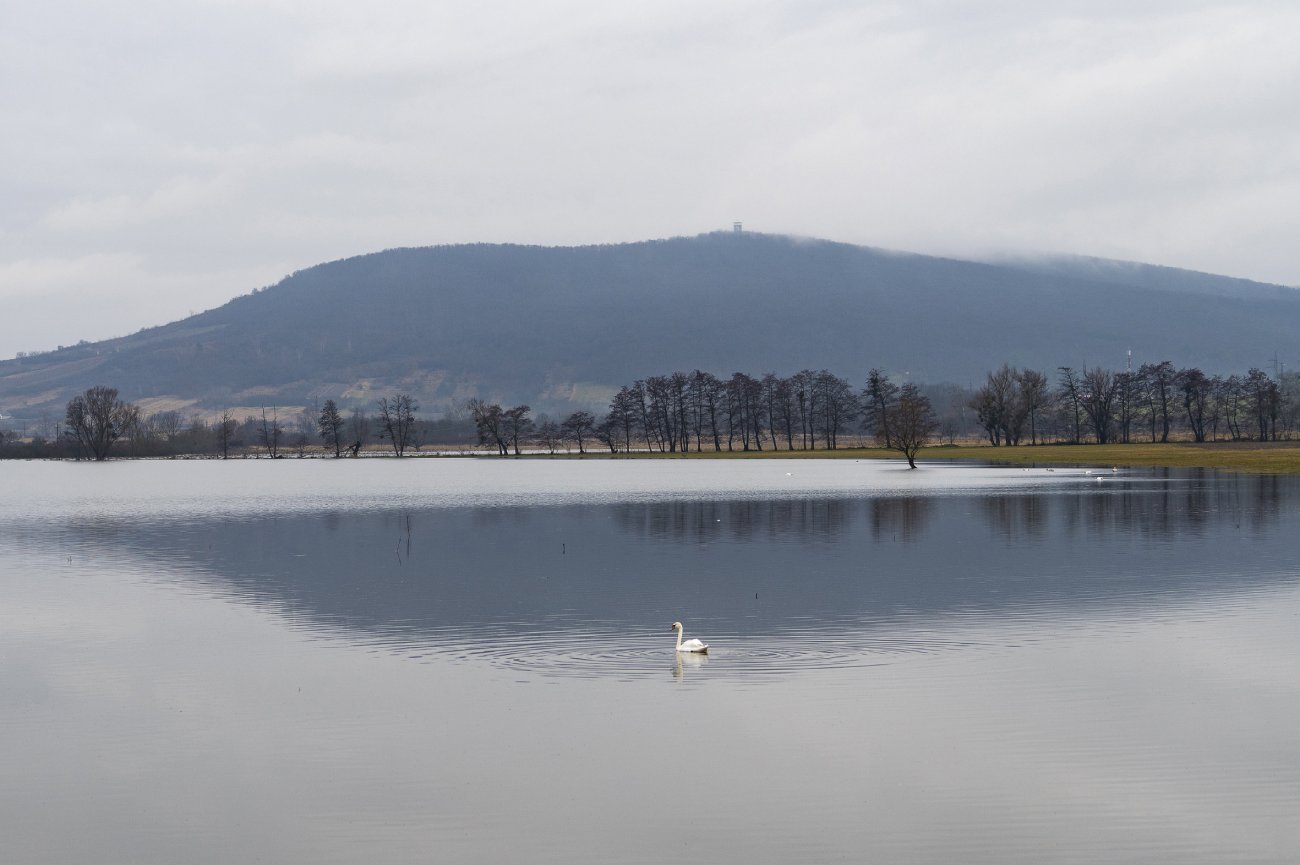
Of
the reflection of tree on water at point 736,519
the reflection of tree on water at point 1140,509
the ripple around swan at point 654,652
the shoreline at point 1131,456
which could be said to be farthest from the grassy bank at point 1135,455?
the ripple around swan at point 654,652

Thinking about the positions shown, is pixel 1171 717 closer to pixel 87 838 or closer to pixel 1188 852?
pixel 1188 852

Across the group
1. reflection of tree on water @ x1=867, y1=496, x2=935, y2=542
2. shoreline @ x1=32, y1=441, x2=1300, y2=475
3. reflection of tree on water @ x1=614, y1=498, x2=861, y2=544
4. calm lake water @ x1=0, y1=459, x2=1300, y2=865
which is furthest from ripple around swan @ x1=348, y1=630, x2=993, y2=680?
shoreline @ x1=32, y1=441, x2=1300, y2=475

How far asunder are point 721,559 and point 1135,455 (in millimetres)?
116851

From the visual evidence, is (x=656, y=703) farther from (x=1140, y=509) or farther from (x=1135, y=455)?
(x=1135, y=455)

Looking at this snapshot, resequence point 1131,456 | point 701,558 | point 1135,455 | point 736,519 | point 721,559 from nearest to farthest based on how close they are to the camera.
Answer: point 721,559
point 701,558
point 736,519
point 1131,456
point 1135,455

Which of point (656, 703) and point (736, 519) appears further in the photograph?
point (736, 519)

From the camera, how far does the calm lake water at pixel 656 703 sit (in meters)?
16.4

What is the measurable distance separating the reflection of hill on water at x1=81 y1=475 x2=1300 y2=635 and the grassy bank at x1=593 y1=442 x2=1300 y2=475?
54.1 meters

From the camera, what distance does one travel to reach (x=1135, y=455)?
15150 cm

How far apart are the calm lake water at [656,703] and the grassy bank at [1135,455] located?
79720 millimetres

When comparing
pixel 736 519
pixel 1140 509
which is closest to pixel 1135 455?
pixel 1140 509

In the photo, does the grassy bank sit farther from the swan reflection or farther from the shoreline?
the swan reflection

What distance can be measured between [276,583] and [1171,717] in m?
29.0

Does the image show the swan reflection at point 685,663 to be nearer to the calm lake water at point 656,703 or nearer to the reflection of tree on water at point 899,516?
the calm lake water at point 656,703
